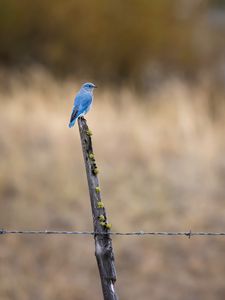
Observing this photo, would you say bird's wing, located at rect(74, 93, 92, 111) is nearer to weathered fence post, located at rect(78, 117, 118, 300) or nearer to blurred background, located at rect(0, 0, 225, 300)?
weathered fence post, located at rect(78, 117, 118, 300)

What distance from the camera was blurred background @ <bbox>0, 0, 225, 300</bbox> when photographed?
1234 centimetres

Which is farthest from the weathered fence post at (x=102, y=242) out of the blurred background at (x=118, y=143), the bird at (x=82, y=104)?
the blurred background at (x=118, y=143)

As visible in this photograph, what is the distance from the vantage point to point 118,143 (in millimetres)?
15070

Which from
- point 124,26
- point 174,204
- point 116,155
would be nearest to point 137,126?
point 116,155

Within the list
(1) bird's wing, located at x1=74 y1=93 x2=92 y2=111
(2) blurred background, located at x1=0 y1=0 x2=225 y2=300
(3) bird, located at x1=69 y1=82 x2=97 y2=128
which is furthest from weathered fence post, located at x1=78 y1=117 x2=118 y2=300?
(2) blurred background, located at x1=0 y1=0 x2=225 y2=300

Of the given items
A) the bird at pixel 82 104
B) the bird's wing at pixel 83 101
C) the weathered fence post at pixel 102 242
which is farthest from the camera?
the bird's wing at pixel 83 101

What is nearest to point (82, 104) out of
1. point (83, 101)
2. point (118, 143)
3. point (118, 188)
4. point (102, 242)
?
point (83, 101)

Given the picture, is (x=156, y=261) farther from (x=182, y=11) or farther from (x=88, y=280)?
(x=182, y=11)

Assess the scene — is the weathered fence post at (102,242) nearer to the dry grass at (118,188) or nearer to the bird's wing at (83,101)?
the bird's wing at (83,101)

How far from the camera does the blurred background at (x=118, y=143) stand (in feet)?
40.5

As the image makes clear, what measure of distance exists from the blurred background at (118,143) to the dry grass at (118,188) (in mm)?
20

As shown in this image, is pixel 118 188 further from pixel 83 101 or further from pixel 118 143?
pixel 83 101

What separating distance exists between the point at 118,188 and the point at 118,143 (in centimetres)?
120

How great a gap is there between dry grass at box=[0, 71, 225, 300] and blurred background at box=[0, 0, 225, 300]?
20mm
